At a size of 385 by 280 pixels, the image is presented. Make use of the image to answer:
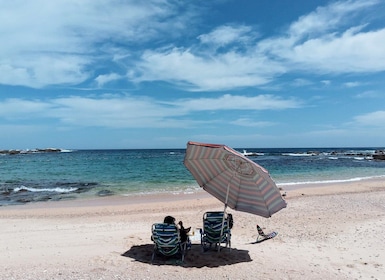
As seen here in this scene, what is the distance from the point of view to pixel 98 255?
7.60m

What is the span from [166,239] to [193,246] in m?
1.46

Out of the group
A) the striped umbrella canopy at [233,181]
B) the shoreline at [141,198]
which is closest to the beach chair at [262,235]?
the striped umbrella canopy at [233,181]

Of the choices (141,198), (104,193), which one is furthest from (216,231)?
(104,193)

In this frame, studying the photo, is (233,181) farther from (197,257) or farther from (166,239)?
(166,239)

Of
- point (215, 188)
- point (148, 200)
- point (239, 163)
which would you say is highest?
point (239, 163)

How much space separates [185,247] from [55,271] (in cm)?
262

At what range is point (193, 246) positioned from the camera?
8555mm

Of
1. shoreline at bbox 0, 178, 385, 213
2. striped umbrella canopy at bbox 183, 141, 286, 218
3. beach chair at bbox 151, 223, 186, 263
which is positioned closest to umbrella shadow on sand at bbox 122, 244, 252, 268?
beach chair at bbox 151, 223, 186, 263

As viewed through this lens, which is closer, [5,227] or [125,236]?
[125,236]

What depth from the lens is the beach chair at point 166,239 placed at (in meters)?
7.30

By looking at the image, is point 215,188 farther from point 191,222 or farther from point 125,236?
point 191,222

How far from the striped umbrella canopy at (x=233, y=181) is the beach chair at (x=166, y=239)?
1315 mm

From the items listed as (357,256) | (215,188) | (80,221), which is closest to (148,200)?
(80,221)

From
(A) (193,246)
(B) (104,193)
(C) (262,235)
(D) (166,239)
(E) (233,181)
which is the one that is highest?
(E) (233,181)
